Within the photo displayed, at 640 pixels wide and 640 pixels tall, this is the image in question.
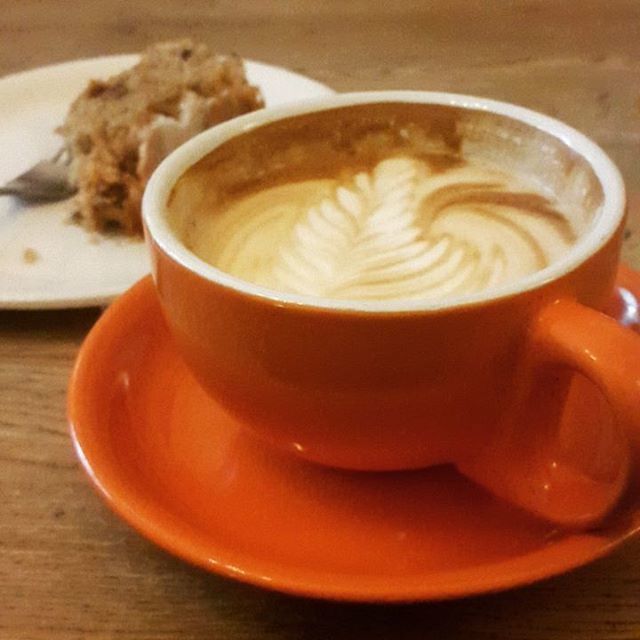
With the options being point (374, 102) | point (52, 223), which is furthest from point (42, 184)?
point (374, 102)

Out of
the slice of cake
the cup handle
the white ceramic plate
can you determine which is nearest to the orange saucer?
Result: the cup handle

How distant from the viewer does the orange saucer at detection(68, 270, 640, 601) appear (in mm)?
380

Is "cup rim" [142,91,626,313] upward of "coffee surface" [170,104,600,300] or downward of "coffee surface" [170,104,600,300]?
upward

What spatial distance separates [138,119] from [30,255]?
18cm

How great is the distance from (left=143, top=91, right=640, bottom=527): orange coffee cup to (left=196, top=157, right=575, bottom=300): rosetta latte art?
0.05m

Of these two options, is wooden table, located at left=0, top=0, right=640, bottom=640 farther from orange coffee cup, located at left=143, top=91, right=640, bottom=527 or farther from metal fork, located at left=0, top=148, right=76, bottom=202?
metal fork, located at left=0, top=148, right=76, bottom=202

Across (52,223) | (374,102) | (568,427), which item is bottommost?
(52,223)

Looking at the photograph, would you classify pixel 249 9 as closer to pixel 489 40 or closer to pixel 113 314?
pixel 489 40

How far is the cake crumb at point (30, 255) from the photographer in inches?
29.6

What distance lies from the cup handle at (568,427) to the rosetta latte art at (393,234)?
7 cm

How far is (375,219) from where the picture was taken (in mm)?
531

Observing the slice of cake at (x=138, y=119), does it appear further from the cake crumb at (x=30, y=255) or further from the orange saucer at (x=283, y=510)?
the orange saucer at (x=283, y=510)

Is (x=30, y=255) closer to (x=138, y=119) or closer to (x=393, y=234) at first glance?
(x=138, y=119)

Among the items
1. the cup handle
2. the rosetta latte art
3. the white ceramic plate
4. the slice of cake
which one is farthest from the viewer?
the slice of cake
